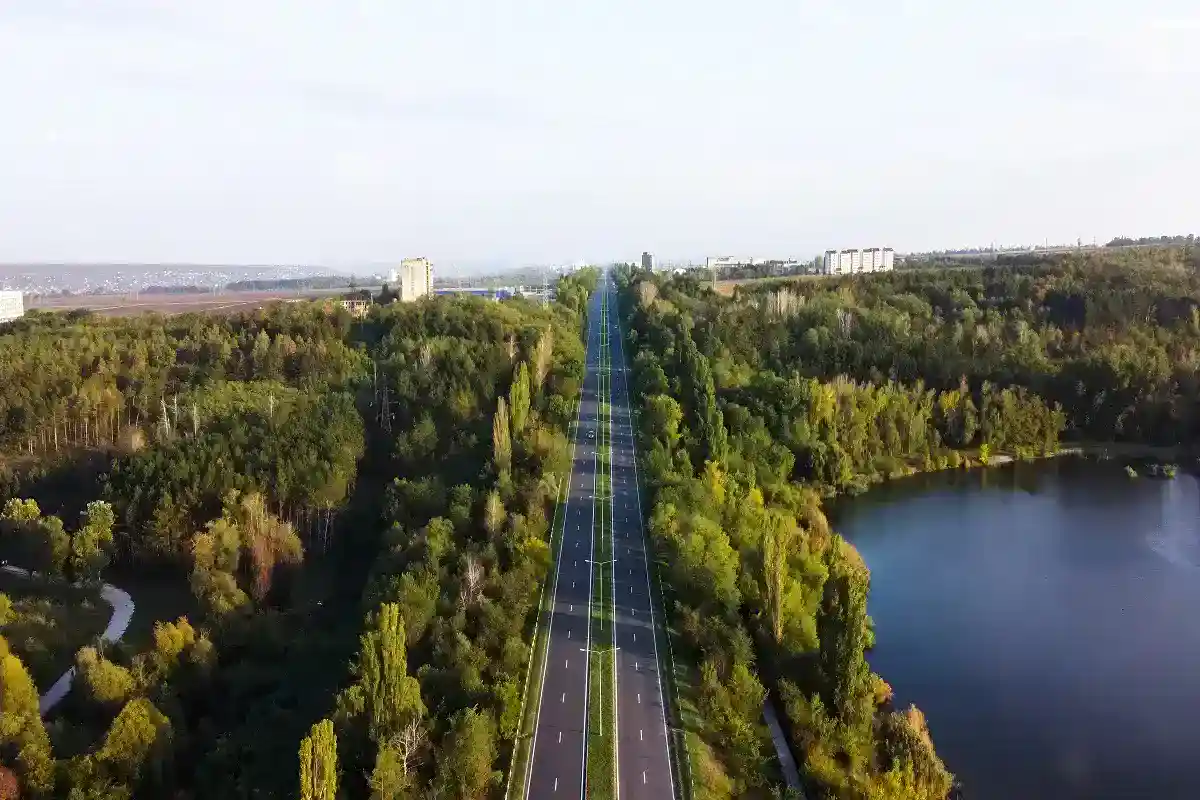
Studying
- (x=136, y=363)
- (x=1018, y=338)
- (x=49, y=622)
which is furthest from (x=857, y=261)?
(x=49, y=622)

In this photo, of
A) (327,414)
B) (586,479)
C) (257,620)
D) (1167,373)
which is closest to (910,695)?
(586,479)

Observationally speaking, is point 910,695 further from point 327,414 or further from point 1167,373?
point 1167,373

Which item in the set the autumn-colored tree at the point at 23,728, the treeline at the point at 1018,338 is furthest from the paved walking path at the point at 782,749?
the treeline at the point at 1018,338

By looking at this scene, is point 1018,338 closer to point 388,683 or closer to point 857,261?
point 388,683

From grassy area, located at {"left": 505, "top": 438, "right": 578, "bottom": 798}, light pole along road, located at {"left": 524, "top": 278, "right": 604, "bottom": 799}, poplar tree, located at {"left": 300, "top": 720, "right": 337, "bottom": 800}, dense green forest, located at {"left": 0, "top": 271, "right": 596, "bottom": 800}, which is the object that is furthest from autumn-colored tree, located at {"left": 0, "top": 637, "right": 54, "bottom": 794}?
light pole along road, located at {"left": 524, "top": 278, "right": 604, "bottom": 799}

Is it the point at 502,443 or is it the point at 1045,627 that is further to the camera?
the point at 502,443

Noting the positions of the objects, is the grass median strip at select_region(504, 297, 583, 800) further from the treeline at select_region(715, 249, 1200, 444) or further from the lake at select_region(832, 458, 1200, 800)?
the treeline at select_region(715, 249, 1200, 444)
